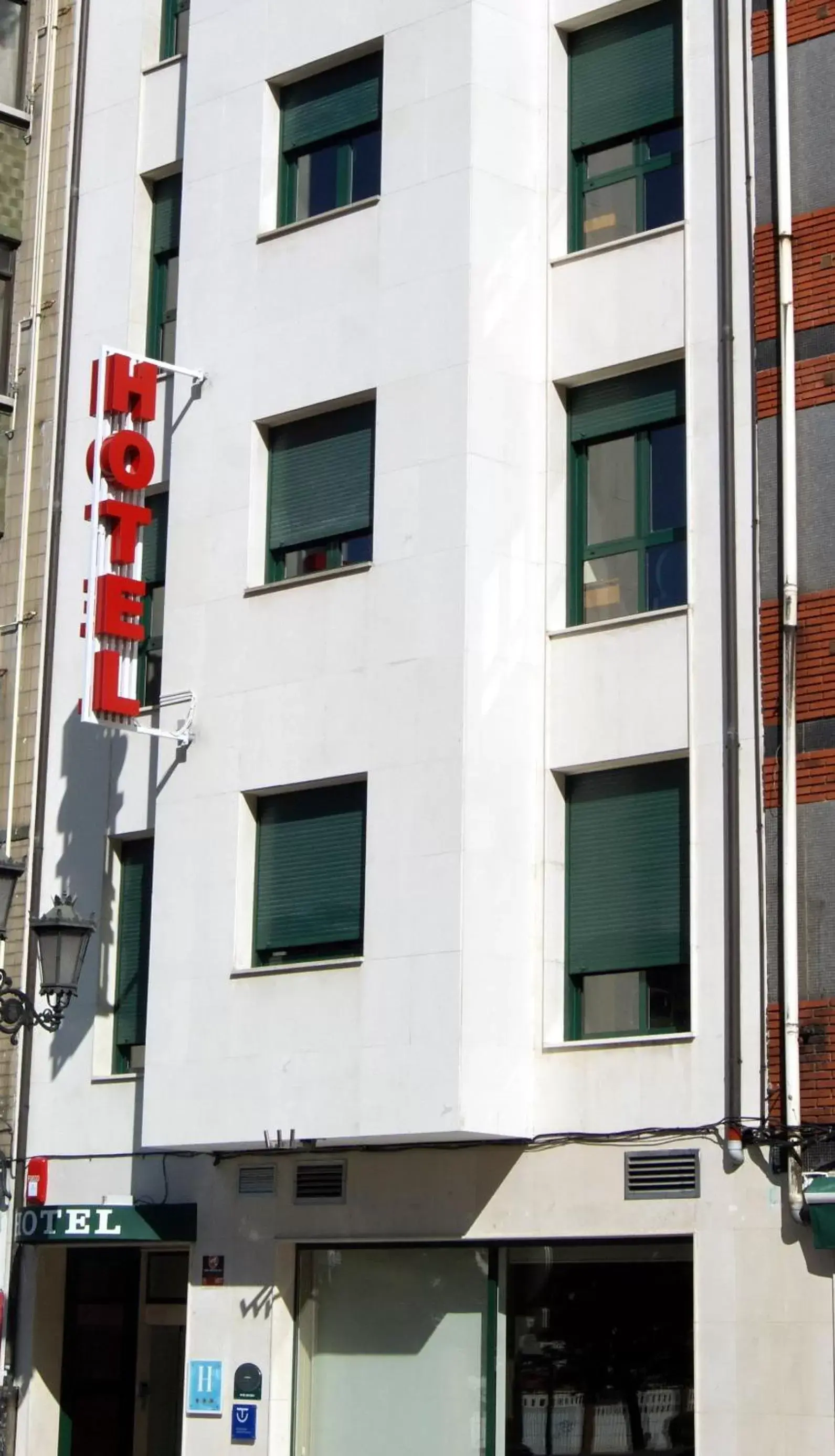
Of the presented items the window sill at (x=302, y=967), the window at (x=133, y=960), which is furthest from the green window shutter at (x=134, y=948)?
the window sill at (x=302, y=967)

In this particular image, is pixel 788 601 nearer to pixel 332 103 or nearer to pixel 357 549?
pixel 357 549

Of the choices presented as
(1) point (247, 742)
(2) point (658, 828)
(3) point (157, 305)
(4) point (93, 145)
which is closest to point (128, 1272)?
(1) point (247, 742)

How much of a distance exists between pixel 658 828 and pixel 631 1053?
1.87m

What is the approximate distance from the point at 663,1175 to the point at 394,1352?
3371 millimetres

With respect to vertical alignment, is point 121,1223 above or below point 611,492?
below

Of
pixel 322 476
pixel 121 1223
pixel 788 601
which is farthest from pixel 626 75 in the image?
pixel 121 1223

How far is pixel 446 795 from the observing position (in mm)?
18406

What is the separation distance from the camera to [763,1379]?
54.5ft

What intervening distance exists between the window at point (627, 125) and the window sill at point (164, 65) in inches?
200

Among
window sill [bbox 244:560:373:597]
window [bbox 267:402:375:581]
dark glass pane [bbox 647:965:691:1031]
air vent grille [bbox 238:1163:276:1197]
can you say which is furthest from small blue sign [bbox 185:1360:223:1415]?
window [bbox 267:402:375:581]

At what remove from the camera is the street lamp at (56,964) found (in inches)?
683

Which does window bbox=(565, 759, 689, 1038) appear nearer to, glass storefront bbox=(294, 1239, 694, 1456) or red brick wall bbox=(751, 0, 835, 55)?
glass storefront bbox=(294, 1239, 694, 1456)

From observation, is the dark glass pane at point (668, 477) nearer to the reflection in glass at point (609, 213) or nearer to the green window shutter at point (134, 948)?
the reflection in glass at point (609, 213)

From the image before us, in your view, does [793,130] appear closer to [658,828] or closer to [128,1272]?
[658,828]
